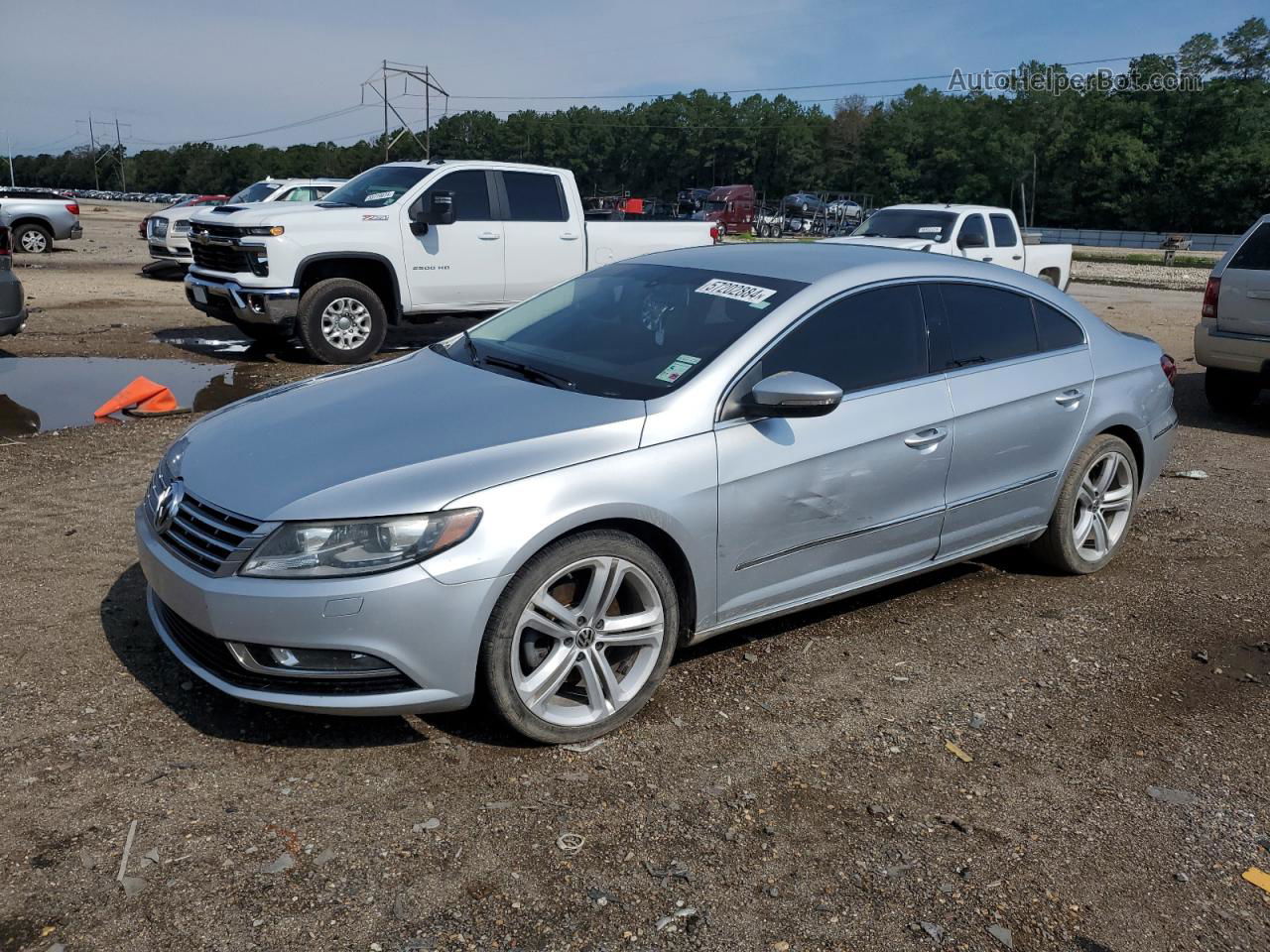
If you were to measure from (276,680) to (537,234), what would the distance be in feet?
29.1

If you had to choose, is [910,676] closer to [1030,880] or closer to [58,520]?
[1030,880]

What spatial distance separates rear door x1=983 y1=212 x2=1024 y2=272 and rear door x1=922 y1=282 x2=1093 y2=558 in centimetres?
1190

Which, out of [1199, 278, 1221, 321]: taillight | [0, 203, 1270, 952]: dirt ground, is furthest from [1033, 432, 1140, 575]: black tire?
[1199, 278, 1221, 321]: taillight

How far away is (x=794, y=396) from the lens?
3.74 m

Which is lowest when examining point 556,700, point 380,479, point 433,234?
point 556,700

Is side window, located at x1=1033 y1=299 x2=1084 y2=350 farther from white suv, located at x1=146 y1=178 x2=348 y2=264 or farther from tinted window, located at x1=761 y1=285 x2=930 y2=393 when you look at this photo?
white suv, located at x1=146 y1=178 x2=348 y2=264

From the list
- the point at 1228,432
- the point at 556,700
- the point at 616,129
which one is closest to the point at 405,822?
the point at 556,700

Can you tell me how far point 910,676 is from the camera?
4250 millimetres

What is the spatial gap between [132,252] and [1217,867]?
2730cm

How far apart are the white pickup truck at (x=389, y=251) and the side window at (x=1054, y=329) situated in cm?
696

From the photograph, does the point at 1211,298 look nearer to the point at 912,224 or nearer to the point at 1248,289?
the point at 1248,289

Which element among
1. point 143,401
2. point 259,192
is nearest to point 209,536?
point 143,401

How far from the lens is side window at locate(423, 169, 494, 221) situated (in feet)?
36.8

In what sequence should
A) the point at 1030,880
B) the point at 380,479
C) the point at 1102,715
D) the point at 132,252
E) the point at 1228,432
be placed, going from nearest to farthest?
the point at 1030,880, the point at 380,479, the point at 1102,715, the point at 1228,432, the point at 132,252
